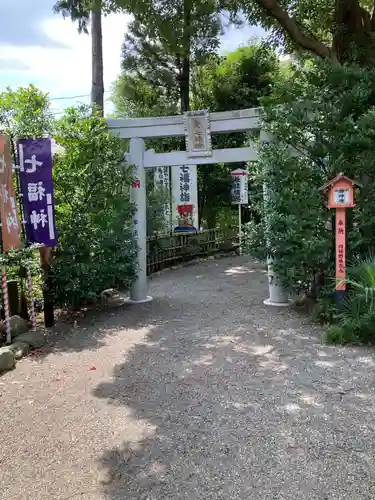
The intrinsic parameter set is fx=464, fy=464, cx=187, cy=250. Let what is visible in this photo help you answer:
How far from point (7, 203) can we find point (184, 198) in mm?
7783

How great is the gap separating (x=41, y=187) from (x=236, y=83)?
1016 centimetres

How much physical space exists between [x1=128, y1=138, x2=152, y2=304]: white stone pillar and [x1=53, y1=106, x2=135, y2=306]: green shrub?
539mm

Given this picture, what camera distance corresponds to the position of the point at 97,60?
402 inches

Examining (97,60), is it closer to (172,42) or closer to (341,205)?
(172,42)

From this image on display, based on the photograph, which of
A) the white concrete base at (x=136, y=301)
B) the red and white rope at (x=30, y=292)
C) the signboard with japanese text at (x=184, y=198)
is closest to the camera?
the red and white rope at (x=30, y=292)

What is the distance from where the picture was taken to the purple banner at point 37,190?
5.89m

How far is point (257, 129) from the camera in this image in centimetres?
703

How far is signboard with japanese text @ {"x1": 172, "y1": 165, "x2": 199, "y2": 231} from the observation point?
12.8 m

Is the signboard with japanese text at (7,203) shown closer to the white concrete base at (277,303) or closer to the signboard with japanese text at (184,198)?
the white concrete base at (277,303)

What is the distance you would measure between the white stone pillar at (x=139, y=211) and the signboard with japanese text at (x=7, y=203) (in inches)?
87.8

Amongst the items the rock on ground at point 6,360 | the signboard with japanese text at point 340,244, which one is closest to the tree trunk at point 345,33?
the signboard with japanese text at point 340,244

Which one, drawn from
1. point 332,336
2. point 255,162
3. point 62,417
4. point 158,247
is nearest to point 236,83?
point 158,247

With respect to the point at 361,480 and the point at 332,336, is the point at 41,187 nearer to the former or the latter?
the point at 332,336

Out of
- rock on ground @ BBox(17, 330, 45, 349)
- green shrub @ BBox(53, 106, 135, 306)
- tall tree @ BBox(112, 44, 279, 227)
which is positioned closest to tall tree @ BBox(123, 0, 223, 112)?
tall tree @ BBox(112, 44, 279, 227)
